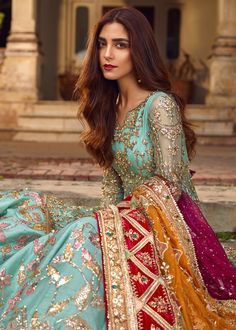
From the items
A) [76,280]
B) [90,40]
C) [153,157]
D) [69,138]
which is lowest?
[69,138]

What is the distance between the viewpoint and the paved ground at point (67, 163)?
19.7 ft

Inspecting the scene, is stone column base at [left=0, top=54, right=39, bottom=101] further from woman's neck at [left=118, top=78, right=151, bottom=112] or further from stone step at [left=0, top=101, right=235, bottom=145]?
woman's neck at [left=118, top=78, right=151, bottom=112]

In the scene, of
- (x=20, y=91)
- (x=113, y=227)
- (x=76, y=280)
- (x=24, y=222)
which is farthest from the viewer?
(x=20, y=91)

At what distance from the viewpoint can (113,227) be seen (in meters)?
2.62

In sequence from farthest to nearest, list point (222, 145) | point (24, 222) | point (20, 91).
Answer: point (20, 91), point (222, 145), point (24, 222)

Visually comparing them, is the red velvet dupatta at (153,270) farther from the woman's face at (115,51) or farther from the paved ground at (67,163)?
the paved ground at (67,163)

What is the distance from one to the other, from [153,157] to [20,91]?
8.51 metres

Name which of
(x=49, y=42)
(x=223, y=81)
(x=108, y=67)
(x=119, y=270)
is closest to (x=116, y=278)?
(x=119, y=270)

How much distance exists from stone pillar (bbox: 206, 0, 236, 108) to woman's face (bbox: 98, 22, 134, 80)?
27.0ft

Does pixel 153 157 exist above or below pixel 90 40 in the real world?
below

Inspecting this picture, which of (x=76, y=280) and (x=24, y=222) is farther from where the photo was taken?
(x=24, y=222)

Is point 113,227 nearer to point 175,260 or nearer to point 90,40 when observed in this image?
point 175,260

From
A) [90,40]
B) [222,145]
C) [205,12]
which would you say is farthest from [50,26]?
[90,40]

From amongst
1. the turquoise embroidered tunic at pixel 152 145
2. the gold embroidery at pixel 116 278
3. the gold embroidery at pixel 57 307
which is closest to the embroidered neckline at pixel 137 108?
the turquoise embroidered tunic at pixel 152 145
